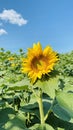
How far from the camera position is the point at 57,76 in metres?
1.99

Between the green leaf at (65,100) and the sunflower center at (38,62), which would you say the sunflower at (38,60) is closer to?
the sunflower center at (38,62)

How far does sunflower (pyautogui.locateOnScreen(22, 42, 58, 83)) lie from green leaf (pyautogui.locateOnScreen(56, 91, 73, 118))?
0.17 meters

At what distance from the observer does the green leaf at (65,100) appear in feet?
6.15

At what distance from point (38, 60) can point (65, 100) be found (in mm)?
270

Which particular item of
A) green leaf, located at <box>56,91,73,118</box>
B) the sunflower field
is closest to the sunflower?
the sunflower field

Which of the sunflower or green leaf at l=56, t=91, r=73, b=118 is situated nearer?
green leaf at l=56, t=91, r=73, b=118

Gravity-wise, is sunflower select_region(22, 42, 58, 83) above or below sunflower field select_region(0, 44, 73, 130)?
above

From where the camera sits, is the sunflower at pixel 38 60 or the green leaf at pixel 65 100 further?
the sunflower at pixel 38 60

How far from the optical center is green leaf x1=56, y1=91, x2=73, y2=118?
1.88m

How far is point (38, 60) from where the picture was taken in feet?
6.69

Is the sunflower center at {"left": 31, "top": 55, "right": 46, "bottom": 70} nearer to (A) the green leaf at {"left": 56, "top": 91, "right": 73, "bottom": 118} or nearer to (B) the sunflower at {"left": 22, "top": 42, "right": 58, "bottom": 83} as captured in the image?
(B) the sunflower at {"left": 22, "top": 42, "right": 58, "bottom": 83}

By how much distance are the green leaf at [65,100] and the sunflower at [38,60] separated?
0.17 metres

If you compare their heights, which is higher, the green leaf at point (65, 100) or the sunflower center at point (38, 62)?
the sunflower center at point (38, 62)

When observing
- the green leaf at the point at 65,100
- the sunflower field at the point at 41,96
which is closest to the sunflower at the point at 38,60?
the sunflower field at the point at 41,96
